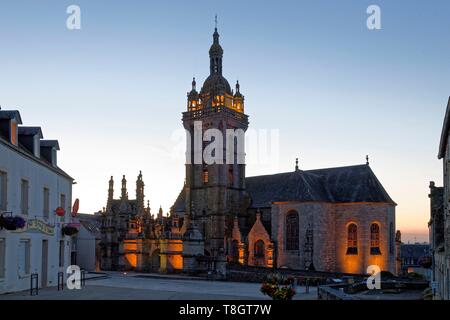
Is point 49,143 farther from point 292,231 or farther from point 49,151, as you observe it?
point 292,231

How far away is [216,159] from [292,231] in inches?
558

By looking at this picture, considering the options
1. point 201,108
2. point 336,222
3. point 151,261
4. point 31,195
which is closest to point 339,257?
point 336,222

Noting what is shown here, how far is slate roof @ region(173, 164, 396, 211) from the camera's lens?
5825 cm

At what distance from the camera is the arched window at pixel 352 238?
57875 mm

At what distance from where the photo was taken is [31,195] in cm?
2444

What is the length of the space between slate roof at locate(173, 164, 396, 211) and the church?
0.11 meters

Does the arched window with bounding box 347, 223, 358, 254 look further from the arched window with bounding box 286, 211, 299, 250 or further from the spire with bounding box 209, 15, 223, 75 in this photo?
the spire with bounding box 209, 15, 223, 75

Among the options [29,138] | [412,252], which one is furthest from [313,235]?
[412,252]

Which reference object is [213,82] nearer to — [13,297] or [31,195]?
[31,195]

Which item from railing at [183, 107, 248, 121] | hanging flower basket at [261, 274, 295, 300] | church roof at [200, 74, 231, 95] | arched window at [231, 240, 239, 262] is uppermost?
church roof at [200, 74, 231, 95]

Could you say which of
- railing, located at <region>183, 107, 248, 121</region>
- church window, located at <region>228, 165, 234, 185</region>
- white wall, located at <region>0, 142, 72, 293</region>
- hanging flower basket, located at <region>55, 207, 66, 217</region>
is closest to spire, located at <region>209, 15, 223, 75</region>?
railing, located at <region>183, 107, 248, 121</region>

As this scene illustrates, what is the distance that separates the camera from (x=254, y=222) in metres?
66.4

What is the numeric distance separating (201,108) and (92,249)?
21.7 meters

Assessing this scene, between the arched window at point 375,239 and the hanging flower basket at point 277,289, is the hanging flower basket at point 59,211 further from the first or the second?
the arched window at point 375,239
